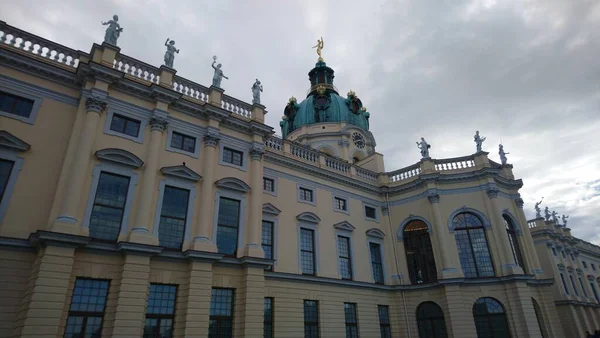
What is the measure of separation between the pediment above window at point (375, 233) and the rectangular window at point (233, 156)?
35.4 ft

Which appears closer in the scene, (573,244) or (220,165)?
(220,165)

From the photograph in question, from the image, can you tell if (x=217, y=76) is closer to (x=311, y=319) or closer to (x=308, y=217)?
(x=308, y=217)

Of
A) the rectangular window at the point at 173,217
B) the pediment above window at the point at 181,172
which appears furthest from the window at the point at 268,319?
the pediment above window at the point at 181,172

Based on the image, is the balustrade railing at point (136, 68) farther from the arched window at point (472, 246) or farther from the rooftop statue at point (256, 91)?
the arched window at point (472, 246)

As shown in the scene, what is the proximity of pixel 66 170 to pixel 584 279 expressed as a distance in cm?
5468

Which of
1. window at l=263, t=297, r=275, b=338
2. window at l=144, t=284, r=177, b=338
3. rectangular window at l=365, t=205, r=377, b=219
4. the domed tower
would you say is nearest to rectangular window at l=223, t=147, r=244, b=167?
window at l=144, t=284, r=177, b=338

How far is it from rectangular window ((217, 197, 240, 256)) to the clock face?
2256 cm

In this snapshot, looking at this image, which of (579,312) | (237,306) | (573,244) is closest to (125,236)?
(237,306)

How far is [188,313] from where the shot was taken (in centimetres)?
1467

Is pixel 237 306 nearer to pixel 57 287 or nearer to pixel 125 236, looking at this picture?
pixel 125 236

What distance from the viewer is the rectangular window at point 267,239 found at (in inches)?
789

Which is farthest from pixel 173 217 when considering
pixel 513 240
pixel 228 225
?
pixel 513 240

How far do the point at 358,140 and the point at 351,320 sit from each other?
69.4 ft

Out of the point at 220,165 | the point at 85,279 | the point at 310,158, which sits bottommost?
the point at 85,279
